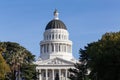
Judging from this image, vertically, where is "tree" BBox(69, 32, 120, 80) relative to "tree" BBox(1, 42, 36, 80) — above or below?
below

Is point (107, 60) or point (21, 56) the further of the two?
point (21, 56)

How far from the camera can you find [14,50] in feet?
381

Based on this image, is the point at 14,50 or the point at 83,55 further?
the point at 83,55

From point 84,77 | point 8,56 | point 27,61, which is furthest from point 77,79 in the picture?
point 8,56

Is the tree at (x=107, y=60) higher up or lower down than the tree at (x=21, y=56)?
lower down

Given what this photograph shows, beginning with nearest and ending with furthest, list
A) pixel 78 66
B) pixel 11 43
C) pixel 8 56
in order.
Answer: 1. pixel 8 56
2. pixel 11 43
3. pixel 78 66

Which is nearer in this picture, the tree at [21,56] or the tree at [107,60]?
the tree at [107,60]

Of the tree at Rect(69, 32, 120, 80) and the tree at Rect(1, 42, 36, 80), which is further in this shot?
the tree at Rect(1, 42, 36, 80)

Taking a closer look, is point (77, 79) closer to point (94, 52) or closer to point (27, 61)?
point (27, 61)

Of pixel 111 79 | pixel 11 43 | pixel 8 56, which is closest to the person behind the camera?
pixel 111 79

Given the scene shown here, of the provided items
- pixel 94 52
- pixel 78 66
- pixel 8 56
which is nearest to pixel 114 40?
pixel 94 52

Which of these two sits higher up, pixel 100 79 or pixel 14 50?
pixel 14 50

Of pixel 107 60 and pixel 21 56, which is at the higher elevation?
pixel 21 56

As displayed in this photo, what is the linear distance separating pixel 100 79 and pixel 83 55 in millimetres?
40076
